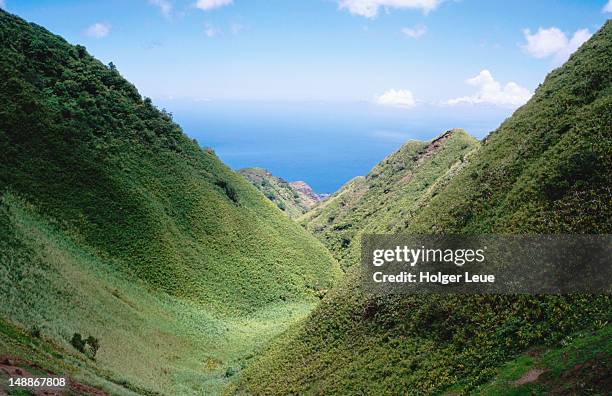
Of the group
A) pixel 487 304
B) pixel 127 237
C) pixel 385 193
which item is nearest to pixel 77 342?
pixel 487 304

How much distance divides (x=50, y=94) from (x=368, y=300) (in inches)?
2809

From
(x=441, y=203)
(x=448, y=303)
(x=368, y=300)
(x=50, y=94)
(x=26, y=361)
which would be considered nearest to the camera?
(x=26, y=361)

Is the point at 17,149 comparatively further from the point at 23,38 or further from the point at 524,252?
the point at 524,252

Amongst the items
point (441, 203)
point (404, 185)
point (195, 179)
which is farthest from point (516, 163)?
point (404, 185)

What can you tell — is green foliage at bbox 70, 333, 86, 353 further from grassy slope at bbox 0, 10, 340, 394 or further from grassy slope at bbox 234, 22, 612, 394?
grassy slope at bbox 234, 22, 612, 394

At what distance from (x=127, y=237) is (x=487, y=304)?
5194cm

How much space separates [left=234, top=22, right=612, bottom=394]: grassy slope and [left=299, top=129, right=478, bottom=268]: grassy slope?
56.6 meters

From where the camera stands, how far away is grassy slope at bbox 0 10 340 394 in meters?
41.6

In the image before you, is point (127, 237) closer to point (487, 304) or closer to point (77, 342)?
point (77, 342)

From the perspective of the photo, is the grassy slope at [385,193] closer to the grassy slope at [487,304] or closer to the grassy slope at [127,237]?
the grassy slope at [127,237]

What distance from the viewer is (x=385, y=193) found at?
5610 inches

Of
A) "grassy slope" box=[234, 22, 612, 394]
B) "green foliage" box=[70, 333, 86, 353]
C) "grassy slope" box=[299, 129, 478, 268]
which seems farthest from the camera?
"grassy slope" box=[299, 129, 478, 268]

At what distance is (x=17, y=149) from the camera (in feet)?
209

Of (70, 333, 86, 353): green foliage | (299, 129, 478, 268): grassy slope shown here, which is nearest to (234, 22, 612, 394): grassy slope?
(70, 333, 86, 353): green foliage
